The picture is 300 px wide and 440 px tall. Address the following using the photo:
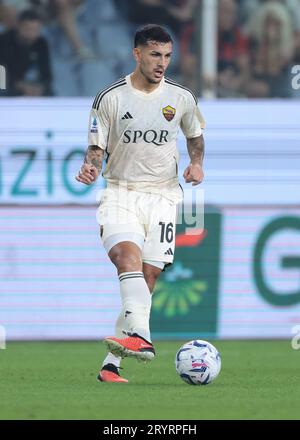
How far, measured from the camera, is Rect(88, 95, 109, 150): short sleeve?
8.71 meters

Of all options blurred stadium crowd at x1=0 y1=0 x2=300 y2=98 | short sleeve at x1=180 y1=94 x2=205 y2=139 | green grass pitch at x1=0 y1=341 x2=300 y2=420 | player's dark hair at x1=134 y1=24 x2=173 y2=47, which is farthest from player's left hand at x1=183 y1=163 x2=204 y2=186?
blurred stadium crowd at x1=0 y1=0 x2=300 y2=98

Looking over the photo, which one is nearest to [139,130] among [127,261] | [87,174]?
[87,174]

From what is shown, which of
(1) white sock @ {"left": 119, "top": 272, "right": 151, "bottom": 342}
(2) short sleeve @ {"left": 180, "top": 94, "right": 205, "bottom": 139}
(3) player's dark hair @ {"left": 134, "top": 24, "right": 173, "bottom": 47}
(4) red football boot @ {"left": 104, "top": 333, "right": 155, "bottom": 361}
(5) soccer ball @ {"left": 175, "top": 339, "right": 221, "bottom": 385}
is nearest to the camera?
(4) red football boot @ {"left": 104, "top": 333, "right": 155, "bottom": 361}

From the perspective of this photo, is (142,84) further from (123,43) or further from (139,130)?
(123,43)

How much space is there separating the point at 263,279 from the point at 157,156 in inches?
192

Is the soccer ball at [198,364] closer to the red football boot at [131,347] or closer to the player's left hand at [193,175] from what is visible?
the red football boot at [131,347]

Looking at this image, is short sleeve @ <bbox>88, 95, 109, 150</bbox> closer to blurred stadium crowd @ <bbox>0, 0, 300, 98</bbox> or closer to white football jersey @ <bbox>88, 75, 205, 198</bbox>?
white football jersey @ <bbox>88, 75, 205, 198</bbox>

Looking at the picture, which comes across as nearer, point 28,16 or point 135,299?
point 135,299

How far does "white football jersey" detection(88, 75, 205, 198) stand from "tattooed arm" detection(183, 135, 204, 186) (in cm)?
17

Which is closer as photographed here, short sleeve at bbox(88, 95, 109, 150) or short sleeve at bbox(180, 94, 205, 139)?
short sleeve at bbox(88, 95, 109, 150)

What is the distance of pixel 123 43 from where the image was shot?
1404 cm

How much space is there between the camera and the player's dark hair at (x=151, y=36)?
8.62 meters

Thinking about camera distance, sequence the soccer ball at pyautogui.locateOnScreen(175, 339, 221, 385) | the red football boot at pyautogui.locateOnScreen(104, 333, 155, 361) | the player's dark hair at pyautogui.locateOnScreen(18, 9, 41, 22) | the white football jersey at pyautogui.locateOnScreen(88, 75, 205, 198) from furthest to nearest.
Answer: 1. the player's dark hair at pyautogui.locateOnScreen(18, 9, 41, 22)
2. the white football jersey at pyautogui.locateOnScreen(88, 75, 205, 198)
3. the soccer ball at pyautogui.locateOnScreen(175, 339, 221, 385)
4. the red football boot at pyautogui.locateOnScreen(104, 333, 155, 361)

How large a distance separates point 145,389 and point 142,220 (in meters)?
1.17
